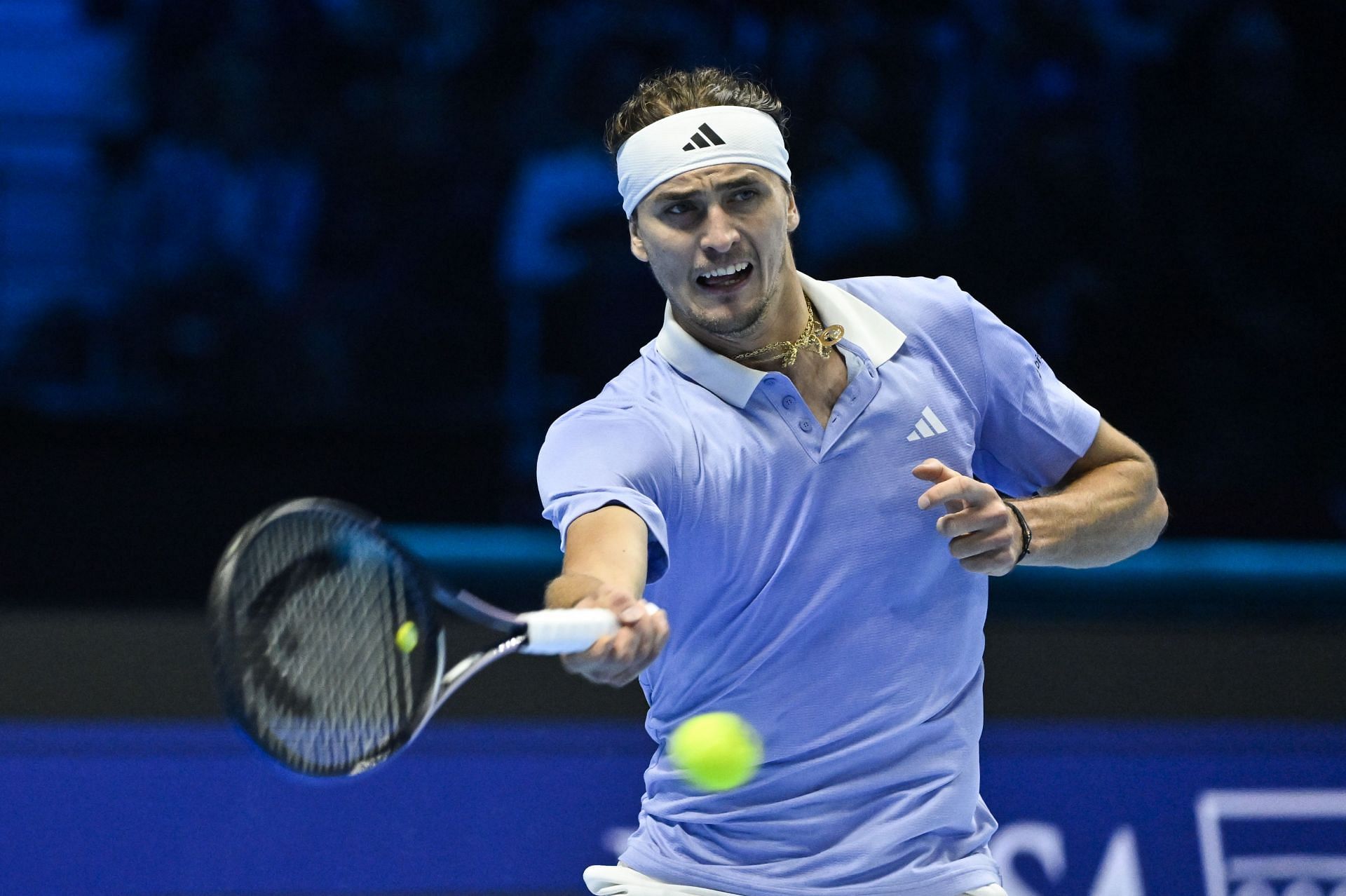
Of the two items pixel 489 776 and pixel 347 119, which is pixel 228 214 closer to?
pixel 347 119

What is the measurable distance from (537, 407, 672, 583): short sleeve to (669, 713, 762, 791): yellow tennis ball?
26 cm

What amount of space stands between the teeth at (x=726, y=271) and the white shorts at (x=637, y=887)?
89 cm

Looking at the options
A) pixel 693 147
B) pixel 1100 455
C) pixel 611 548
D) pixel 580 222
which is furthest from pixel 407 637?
pixel 580 222

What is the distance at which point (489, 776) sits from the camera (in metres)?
4.18

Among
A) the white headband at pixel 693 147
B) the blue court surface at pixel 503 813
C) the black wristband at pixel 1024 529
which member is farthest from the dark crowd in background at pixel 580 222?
the black wristband at pixel 1024 529

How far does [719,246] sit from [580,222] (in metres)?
3.14

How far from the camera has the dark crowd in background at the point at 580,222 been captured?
221 inches

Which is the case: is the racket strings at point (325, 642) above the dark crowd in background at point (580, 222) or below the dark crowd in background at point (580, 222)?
below

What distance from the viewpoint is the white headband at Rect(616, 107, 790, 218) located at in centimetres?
269

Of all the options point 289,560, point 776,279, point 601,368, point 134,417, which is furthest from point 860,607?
point 134,417

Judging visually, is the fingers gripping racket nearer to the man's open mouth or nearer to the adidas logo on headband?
the man's open mouth

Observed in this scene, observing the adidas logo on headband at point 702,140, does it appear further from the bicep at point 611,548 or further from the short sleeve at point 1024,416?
the bicep at point 611,548

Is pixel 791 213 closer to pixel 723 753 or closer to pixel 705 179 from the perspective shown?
pixel 705 179

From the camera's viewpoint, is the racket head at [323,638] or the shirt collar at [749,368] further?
the shirt collar at [749,368]
